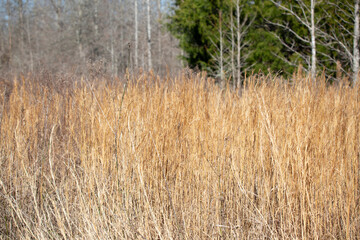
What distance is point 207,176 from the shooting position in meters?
1.87

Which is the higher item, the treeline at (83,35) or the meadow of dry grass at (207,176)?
the treeline at (83,35)

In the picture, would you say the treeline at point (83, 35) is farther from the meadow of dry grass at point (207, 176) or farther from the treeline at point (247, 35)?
the meadow of dry grass at point (207, 176)

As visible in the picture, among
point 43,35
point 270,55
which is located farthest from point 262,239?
point 43,35

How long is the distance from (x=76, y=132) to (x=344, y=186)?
6.13 ft

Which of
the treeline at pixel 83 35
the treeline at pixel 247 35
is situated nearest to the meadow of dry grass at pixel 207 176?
the treeline at pixel 247 35

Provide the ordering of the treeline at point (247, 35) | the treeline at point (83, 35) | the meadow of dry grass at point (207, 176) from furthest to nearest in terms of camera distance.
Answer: the treeline at point (83, 35) → the treeline at point (247, 35) → the meadow of dry grass at point (207, 176)

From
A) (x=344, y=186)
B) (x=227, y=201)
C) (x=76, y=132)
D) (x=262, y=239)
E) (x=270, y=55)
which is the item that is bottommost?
(x=262, y=239)

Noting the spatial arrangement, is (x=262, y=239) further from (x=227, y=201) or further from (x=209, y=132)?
(x=209, y=132)

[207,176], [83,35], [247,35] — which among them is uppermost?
[83,35]

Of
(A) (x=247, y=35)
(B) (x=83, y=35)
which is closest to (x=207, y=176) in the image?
(A) (x=247, y=35)

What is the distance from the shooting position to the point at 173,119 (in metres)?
2.03

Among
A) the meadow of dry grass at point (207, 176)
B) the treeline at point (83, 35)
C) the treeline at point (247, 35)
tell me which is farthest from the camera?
the treeline at point (83, 35)

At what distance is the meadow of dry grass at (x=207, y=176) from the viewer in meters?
1.55

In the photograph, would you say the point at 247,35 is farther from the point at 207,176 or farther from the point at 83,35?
the point at 83,35
